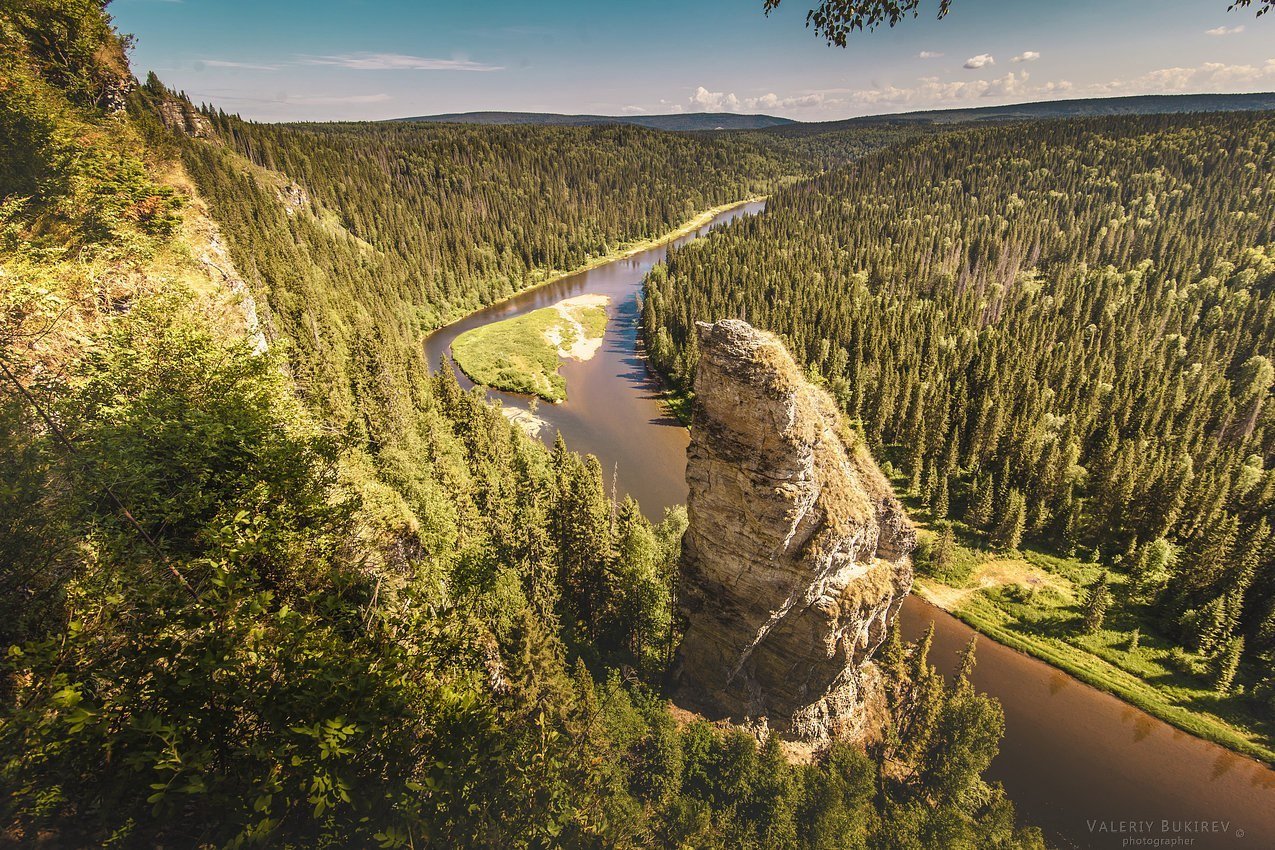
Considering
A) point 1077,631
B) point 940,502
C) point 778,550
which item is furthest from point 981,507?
point 778,550

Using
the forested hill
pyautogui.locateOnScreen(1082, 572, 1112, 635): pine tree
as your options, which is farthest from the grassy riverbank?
pyautogui.locateOnScreen(1082, 572, 1112, 635): pine tree

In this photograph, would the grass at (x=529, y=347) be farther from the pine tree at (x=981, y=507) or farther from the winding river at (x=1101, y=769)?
the winding river at (x=1101, y=769)

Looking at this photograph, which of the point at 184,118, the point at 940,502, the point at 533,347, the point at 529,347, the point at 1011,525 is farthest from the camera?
the point at 184,118

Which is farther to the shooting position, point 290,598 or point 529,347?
point 529,347

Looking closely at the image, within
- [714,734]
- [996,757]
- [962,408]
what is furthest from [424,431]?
[962,408]

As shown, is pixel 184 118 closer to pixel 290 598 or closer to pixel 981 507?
pixel 290 598

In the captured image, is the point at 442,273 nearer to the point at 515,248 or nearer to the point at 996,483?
the point at 515,248
